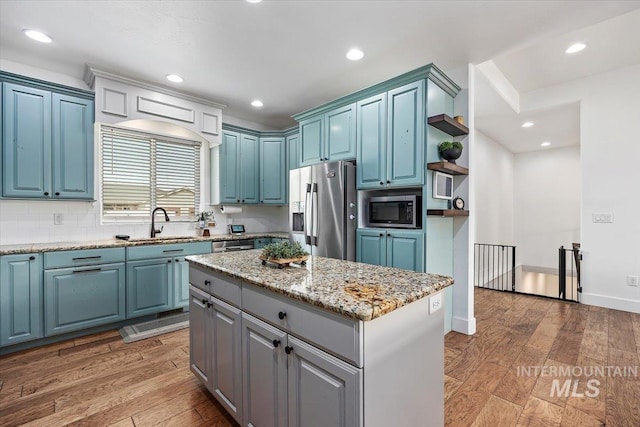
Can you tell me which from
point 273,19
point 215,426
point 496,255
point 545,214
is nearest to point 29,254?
point 215,426

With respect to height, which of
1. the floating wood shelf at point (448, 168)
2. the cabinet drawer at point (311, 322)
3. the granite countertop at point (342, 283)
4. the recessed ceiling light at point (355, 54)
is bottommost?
the cabinet drawer at point (311, 322)

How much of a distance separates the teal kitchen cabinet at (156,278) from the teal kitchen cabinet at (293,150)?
6.10ft

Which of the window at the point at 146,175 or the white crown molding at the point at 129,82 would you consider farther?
the window at the point at 146,175

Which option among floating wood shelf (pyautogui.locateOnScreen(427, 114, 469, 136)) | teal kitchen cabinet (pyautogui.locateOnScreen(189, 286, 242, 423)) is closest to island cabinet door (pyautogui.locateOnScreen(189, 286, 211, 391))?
teal kitchen cabinet (pyautogui.locateOnScreen(189, 286, 242, 423))

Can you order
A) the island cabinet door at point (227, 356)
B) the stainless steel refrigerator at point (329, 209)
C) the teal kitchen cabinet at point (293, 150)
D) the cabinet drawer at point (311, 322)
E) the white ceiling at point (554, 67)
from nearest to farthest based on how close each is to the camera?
the cabinet drawer at point (311, 322) < the island cabinet door at point (227, 356) < the white ceiling at point (554, 67) < the stainless steel refrigerator at point (329, 209) < the teal kitchen cabinet at point (293, 150)

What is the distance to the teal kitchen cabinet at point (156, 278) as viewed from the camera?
10.6 ft

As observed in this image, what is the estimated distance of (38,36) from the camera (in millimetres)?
2580

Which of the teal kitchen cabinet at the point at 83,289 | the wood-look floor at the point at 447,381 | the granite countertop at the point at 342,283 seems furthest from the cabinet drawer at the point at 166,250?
the granite countertop at the point at 342,283

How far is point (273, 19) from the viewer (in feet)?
7.81

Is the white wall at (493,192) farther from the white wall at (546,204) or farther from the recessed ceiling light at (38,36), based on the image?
the recessed ceiling light at (38,36)

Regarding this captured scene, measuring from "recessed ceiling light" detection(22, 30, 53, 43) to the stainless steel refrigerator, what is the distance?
2614 millimetres

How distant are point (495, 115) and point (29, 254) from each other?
5.94m

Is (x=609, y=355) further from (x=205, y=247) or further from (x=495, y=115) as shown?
(x=205, y=247)

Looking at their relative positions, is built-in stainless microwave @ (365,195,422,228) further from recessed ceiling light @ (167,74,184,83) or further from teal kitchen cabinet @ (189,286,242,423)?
recessed ceiling light @ (167,74,184,83)
